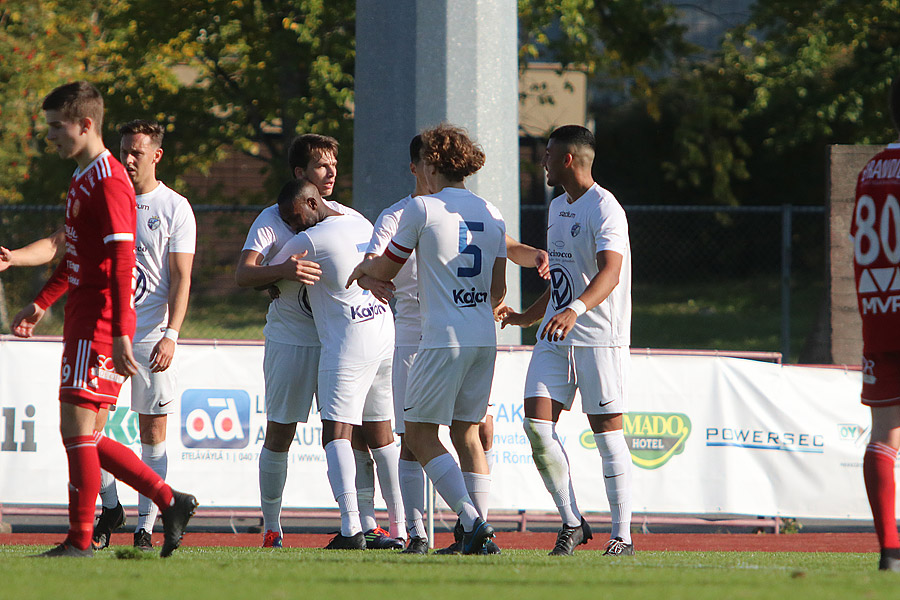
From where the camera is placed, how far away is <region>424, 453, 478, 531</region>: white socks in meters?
5.39

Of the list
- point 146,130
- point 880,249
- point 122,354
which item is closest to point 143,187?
point 146,130

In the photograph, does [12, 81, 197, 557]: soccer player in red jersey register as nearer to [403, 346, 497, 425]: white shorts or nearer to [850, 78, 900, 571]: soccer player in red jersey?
[403, 346, 497, 425]: white shorts

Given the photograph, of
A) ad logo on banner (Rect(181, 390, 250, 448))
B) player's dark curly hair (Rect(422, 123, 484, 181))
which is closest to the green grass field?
player's dark curly hair (Rect(422, 123, 484, 181))

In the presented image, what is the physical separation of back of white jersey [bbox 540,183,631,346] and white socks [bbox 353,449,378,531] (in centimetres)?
173

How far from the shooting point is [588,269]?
6070 millimetres

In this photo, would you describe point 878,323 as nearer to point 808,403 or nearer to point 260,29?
point 808,403

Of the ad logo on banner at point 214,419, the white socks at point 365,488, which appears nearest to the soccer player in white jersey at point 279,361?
the white socks at point 365,488

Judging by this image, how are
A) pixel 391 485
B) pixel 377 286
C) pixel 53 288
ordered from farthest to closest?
pixel 391 485, pixel 377 286, pixel 53 288

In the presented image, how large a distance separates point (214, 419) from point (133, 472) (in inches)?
157

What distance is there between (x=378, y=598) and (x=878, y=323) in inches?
103

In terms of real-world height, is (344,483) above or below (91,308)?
below

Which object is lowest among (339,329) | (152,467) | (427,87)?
(152,467)

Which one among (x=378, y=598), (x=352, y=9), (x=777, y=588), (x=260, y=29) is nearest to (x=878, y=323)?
(x=777, y=588)

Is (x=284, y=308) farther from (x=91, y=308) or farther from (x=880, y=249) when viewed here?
(x=880, y=249)
